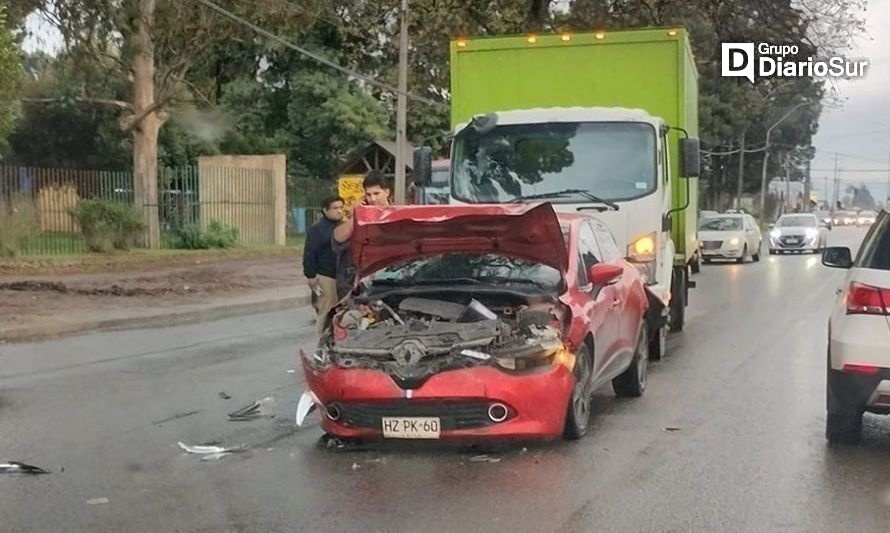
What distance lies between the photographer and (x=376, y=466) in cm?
753

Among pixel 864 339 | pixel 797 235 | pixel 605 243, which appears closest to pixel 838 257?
pixel 864 339

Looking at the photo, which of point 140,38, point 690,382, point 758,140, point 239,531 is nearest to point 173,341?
point 690,382

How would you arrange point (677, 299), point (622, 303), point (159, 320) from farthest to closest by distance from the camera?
point (159, 320), point (677, 299), point (622, 303)

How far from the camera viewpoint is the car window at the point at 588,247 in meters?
9.00

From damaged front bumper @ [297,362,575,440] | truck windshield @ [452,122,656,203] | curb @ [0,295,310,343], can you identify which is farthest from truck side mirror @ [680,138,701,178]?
curb @ [0,295,310,343]

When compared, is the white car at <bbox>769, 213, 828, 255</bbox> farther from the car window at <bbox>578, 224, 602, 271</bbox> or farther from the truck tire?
the car window at <bbox>578, 224, 602, 271</bbox>

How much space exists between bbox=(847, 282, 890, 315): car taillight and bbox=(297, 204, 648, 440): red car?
69.2 inches

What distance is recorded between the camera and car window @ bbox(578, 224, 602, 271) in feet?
29.5

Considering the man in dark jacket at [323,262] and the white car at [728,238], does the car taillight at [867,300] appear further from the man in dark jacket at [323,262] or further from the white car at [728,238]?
the white car at [728,238]

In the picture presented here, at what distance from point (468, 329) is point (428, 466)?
2.98ft

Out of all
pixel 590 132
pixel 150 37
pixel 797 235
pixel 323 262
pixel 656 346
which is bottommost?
pixel 797 235

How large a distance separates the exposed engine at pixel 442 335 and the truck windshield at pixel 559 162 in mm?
4121

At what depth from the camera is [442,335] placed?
7703 mm

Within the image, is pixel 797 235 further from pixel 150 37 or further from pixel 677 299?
pixel 677 299
